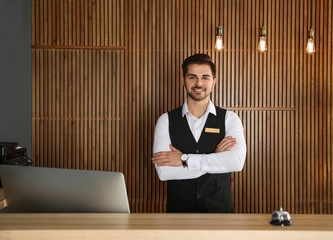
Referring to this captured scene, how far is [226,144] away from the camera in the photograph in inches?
129

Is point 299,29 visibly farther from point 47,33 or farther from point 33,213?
point 33,213

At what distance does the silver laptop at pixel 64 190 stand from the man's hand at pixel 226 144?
1649 millimetres

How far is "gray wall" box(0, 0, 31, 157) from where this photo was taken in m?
4.01

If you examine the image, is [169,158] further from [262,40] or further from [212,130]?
[262,40]

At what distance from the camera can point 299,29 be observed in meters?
4.86

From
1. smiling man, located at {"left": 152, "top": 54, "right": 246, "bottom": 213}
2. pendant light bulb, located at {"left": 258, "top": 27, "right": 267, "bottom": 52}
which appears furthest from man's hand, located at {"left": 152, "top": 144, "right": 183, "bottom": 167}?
pendant light bulb, located at {"left": 258, "top": 27, "right": 267, "bottom": 52}

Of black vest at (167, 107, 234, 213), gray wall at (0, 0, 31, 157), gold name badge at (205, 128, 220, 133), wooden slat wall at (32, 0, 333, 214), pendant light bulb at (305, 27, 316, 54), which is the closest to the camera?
black vest at (167, 107, 234, 213)

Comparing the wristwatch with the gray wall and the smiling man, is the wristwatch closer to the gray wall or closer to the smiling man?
the smiling man

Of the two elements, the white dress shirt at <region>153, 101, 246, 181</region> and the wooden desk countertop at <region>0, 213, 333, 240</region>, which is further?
the white dress shirt at <region>153, 101, 246, 181</region>

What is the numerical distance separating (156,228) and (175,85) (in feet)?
11.7

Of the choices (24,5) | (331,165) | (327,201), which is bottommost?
(327,201)

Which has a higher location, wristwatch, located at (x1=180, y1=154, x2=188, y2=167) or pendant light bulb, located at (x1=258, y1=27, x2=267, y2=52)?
pendant light bulb, located at (x1=258, y1=27, x2=267, y2=52)

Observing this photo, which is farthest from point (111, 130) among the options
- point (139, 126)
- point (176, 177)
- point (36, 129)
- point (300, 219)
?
point (300, 219)

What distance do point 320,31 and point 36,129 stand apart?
420cm
